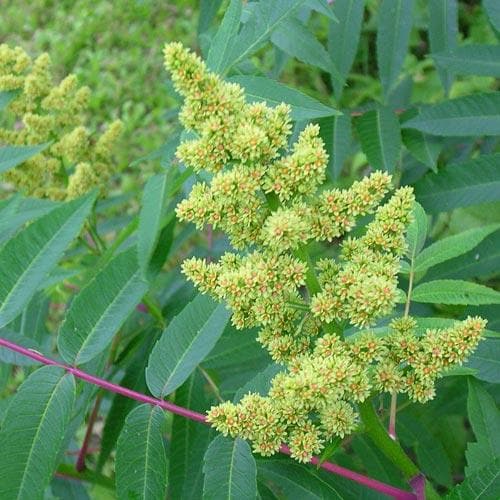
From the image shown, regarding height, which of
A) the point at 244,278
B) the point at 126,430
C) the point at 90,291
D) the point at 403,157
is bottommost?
the point at 403,157

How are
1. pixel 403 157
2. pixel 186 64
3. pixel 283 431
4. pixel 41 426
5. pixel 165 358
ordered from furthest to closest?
pixel 403 157
pixel 165 358
pixel 41 426
pixel 283 431
pixel 186 64

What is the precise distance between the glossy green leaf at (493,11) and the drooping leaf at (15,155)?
1.33m

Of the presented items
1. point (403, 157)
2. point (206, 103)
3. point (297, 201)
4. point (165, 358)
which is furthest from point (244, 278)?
point (403, 157)

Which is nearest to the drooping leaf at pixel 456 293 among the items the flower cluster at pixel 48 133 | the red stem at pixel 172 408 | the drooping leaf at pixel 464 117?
the red stem at pixel 172 408

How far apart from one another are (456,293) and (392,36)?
46.1 inches

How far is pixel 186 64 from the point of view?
4.53ft

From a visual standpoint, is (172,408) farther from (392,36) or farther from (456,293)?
(392,36)

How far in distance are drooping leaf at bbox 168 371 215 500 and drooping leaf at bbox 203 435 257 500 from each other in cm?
47

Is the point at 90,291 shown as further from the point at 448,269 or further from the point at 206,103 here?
the point at 448,269

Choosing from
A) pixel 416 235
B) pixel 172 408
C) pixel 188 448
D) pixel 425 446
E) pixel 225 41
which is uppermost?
pixel 225 41

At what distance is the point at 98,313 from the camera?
182 cm

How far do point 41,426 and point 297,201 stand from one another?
71cm

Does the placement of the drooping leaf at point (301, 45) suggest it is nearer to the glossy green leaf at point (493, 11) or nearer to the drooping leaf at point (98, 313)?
the glossy green leaf at point (493, 11)

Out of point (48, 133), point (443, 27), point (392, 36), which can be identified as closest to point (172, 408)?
point (48, 133)
